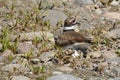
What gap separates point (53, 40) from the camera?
544cm

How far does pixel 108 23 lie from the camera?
628 cm

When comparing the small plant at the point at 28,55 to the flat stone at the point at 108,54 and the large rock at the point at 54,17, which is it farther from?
the large rock at the point at 54,17

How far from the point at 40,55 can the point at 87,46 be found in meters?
0.64

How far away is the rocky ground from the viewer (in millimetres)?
4645

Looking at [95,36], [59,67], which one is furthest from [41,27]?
[59,67]

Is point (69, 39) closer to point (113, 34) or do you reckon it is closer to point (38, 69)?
point (113, 34)

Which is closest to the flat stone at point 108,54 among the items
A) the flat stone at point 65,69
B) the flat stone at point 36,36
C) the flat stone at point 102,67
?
the flat stone at point 102,67

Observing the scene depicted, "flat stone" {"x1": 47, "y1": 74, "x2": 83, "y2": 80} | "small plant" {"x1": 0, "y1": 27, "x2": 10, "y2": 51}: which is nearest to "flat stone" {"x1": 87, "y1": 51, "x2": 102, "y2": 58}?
"flat stone" {"x1": 47, "y1": 74, "x2": 83, "y2": 80}

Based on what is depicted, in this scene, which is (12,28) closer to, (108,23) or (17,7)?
(17,7)

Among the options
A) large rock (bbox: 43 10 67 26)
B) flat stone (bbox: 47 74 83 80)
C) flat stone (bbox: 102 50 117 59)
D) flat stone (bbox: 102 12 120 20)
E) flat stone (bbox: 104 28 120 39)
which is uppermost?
large rock (bbox: 43 10 67 26)

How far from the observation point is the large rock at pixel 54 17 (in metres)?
6.07

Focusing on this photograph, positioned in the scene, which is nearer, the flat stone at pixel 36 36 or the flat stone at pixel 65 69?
the flat stone at pixel 65 69

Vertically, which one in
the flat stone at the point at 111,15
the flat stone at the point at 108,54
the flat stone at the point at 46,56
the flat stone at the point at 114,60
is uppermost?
the flat stone at the point at 111,15

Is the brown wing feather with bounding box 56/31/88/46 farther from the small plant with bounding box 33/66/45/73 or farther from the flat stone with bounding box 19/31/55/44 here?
the small plant with bounding box 33/66/45/73
